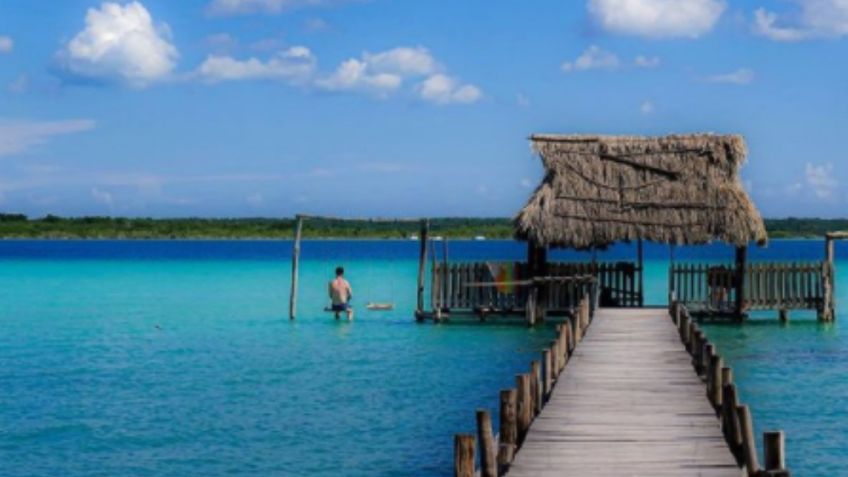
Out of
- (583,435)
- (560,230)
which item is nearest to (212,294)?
(560,230)

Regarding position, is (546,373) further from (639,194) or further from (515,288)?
(639,194)

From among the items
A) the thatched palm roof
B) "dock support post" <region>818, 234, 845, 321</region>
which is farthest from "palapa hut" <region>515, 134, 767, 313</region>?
"dock support post" <region>818, 234, 845, 321</region>

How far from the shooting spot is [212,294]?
5156cm

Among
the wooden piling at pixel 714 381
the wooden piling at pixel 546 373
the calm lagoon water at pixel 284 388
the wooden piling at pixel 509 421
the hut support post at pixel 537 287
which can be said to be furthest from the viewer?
the hut support post at pixel 537 287

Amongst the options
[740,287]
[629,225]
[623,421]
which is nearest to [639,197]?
[629,225]

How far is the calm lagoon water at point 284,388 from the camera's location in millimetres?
16438

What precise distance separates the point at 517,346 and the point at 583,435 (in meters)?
14.6

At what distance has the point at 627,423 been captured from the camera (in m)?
13.6

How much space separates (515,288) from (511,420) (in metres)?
19.1

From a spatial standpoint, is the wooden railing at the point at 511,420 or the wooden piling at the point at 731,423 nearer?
the wooden railing at the point at 511,420

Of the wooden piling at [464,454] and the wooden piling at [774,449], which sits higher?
the wooden piling at [774,449]

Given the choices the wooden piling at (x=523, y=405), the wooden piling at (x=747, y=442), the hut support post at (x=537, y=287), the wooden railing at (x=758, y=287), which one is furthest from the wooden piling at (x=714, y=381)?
the hut support post at (x=537, y=287)

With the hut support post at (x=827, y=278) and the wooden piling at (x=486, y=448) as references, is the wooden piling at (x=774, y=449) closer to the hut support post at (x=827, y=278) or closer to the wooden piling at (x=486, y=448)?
the wooden piling at (x=486, y=448)

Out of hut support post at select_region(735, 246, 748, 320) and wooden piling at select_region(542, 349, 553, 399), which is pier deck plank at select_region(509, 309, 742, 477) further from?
hut support post at select_region(735, 246, 748, 320)
